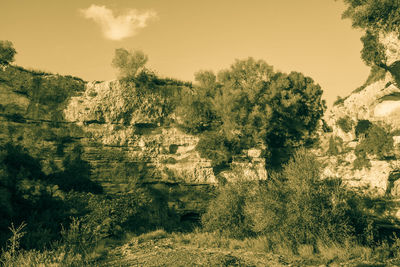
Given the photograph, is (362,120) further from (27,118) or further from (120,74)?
(27,118)

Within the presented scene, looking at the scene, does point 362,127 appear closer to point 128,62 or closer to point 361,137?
point 361,137

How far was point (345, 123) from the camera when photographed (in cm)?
2484

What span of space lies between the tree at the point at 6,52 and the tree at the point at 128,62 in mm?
7620

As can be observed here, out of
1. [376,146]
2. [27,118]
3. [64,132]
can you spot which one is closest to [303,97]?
[376,146]

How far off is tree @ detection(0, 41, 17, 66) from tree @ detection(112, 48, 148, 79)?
300 inches

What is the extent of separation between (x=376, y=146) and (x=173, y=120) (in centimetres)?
1619

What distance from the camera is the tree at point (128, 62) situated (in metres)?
24.5

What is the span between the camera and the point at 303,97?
93.9ft

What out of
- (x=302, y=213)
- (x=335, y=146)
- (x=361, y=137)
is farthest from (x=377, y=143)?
(x=302, y=213)

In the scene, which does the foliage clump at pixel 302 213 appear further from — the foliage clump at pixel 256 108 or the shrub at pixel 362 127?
the shrub at pixel 362 127

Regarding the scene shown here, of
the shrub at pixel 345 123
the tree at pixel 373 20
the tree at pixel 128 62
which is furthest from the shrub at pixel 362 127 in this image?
the tree at pixel 128 62

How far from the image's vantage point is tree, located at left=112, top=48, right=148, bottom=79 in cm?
2445

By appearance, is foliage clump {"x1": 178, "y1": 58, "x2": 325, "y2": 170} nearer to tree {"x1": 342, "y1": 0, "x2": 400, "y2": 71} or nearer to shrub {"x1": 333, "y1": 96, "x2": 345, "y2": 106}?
shrub {"x1": 333, "y1": 96, "x2": 345, "y2": 106}

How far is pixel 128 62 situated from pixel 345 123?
1917 centimetres
